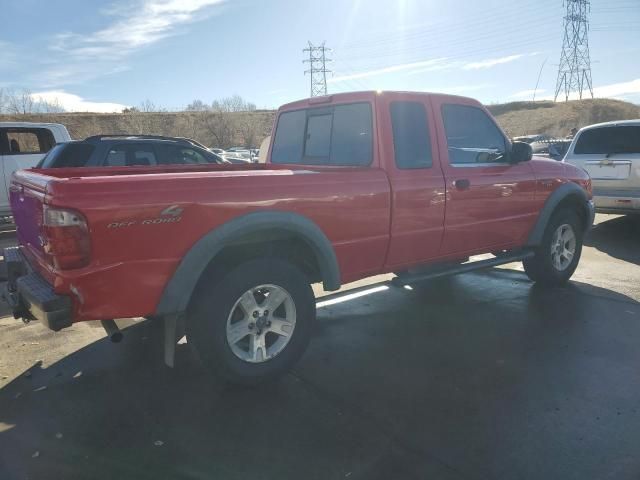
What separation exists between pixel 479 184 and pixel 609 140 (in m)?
5.27

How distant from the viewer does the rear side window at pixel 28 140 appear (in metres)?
9.53

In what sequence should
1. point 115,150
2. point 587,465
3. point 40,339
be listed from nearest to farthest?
point 587,465
point 40,339
point 115,150

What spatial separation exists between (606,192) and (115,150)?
7.75 m

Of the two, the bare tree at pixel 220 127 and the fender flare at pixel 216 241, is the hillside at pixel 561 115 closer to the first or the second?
the bare tree at pixel 220 127

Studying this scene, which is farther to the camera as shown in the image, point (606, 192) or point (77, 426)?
point (606, 192)

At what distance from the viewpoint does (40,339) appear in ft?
14.7

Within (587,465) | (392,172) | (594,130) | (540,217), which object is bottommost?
(587,465)

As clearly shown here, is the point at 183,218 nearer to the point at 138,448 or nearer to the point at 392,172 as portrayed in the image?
the point at 138,448

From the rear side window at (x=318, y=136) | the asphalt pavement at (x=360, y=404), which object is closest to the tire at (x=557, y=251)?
the asphalt pavement at (x=360, y=404)

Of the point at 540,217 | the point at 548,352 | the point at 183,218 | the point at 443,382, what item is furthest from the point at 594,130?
the point at 183,218

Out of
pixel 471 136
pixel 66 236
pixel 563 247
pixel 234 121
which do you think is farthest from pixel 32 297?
pixel 234 121

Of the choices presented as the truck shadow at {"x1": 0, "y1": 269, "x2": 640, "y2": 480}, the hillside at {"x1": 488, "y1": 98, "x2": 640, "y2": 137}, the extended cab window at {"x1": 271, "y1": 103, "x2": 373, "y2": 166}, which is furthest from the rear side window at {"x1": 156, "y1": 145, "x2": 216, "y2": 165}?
the hillside at {"x1": 488, "y1": 98, "x2": 640, "y2": 137}

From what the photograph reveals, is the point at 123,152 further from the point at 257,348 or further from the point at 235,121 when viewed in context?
the point at 235,121

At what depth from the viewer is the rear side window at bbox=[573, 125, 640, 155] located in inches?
323
